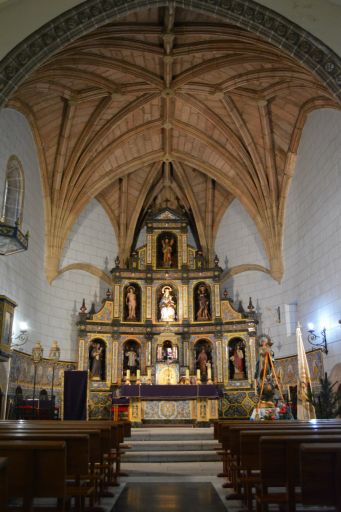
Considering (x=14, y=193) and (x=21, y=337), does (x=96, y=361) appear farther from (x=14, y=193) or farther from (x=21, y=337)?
(x=14, y=193)

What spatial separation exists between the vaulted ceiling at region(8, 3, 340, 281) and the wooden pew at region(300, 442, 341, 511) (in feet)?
43.7

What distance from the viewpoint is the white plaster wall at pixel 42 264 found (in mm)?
16422

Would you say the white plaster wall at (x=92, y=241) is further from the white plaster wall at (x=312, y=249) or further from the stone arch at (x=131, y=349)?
the white plaster wall at (x=312, y=249)

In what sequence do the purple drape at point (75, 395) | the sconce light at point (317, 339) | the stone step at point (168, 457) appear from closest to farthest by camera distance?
the stone step at point (168, 457)
the sconce light at point (317, 339)
the purple drape at point (75, 395)

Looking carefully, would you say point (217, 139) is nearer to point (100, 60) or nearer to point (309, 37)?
point (100, 60)

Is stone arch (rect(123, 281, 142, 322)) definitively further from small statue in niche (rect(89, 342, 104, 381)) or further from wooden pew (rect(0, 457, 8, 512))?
wooden pew (rect(0, 457, 8, 512))

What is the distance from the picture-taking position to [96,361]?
71.0 feet

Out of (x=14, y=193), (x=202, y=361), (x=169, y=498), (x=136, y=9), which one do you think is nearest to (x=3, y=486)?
(x=169, y=498)

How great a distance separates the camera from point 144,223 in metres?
25.8

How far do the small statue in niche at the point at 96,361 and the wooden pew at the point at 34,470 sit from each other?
58.0 feet

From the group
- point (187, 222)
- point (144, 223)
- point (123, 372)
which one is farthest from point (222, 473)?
point (144, 223)

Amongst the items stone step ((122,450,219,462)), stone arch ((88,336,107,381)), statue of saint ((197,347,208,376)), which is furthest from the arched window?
statue of saint ((197,347,208,376))

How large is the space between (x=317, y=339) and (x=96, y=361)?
9.67 metres

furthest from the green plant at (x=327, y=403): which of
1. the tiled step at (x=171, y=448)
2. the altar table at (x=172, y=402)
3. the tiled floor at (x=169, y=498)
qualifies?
the tiled floor at (x=169, y=498)
